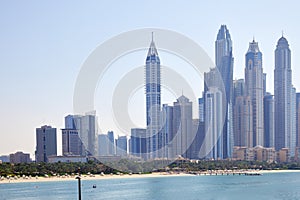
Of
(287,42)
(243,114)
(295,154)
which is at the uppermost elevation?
(287,42)

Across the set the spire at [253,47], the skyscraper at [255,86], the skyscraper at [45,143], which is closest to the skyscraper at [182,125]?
the skyscraper at [45,143]

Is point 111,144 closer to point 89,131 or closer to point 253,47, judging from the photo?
point 89,131

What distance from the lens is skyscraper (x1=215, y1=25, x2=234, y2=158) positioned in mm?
52750

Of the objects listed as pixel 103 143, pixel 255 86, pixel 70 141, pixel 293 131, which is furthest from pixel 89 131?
pixel 293 131

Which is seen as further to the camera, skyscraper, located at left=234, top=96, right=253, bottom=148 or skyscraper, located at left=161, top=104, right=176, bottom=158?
skyscraper, located at left=234, top=96, right=253, bottom=148

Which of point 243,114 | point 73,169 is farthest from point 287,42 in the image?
point 73,169

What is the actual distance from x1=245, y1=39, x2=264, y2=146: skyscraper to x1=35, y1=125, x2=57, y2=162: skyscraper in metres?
21.9

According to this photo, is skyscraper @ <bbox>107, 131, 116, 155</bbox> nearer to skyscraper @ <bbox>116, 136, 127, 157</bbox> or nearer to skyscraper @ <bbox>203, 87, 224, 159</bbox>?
skyscraper @ <bbox>116, 136, 127, 157</bbox>

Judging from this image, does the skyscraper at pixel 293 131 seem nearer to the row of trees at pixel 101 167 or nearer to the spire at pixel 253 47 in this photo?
the spire at pixel 253 47

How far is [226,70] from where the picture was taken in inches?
2250

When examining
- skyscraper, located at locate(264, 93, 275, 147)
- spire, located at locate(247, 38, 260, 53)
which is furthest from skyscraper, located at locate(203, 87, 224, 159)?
spire, located at locate(247, 38, 260, 53)

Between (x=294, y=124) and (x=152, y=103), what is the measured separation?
3464cm

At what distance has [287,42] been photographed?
6384cm

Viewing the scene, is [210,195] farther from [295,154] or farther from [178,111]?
[295,154]
